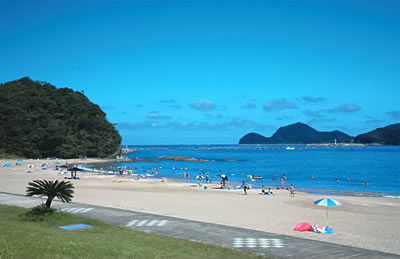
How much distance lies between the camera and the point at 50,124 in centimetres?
9550

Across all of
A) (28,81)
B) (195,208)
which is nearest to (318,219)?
(195,208)

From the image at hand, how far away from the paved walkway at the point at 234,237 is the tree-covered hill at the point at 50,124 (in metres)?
82.4

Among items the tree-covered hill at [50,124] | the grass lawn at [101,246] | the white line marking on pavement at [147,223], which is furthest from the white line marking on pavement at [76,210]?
the tree-covered hill at [50,124]

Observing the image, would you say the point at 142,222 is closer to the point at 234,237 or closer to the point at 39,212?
the point at 39,212

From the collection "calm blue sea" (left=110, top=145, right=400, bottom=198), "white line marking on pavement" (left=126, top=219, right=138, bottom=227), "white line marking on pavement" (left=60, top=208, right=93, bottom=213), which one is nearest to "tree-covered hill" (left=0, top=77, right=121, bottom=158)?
"calm blue sea" (left=110, top=145, right=400, bottom=198)

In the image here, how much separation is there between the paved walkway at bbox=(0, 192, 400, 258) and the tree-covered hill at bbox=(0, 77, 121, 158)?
8236cm

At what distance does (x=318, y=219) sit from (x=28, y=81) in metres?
111

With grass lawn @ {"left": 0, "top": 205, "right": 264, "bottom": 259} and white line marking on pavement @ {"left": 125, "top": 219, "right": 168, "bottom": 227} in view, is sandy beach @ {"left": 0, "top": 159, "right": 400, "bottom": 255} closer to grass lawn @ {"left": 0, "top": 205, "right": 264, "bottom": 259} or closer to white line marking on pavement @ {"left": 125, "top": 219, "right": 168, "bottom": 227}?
white line marking on pavement @ {"left": 125, "top": 219, "right": 168, "bottom": 227}

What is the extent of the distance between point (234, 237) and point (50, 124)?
92023 mm

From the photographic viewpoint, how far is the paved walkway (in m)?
11.1

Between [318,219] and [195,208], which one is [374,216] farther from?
[195,208]

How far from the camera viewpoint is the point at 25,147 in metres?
92.8

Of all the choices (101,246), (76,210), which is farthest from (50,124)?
(101,246)

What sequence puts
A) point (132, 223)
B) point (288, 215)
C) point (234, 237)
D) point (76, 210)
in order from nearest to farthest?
1. point (234, 237)
2. point (132, 223)
3. point (76, 210)
4. point (288, 215)
